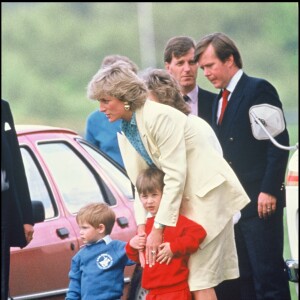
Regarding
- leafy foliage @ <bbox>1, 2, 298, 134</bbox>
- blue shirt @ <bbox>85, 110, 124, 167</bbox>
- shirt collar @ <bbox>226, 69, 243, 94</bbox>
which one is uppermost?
leafy foliage @ <bbox>1, 2, 298, 134</bbox>

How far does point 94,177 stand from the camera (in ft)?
30.3

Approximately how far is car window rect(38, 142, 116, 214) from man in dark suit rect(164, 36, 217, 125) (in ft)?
3.45

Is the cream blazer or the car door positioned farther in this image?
the car door

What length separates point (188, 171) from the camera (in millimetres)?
6988

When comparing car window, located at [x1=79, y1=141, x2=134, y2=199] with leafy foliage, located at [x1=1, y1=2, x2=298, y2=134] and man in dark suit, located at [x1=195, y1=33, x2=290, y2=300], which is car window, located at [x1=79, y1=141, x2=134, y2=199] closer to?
man in dark suit, located at [x1=195, y1=33, x2=290, y2=300]

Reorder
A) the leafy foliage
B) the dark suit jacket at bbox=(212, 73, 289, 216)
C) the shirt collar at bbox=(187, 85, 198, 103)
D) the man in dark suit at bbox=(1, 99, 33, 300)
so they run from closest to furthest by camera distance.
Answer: the man in dark suit at bbox=(1, 99, 33, 300)
the dark suit jacket at bbox=(212, 73, 289, 216)
the shirt collar at bbox=(187, 85, 198, 103)
the leafy foliage

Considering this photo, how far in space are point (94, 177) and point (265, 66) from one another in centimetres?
Answer: 5870

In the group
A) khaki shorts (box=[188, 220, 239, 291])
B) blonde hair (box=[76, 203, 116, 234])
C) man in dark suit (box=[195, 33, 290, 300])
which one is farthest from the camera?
blonde hair (box=[76, 203, 116, 234])

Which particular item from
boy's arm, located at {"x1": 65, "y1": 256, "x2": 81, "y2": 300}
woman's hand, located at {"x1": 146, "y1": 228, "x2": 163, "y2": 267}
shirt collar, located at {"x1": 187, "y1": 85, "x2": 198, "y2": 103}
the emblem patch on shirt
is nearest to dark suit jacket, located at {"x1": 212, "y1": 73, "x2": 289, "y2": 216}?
shirt collar, located at {"x1": 187, "y1": 85, "x2": 198, "y2": 103}

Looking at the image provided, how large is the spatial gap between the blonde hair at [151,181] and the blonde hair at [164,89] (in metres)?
0.43

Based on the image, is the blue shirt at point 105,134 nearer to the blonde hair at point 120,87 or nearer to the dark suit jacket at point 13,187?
the dark suit jacket at point 13,187

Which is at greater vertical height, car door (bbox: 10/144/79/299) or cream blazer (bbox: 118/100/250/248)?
cream blazer (bbox: 118/100/250/248)

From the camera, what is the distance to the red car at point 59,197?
828cm

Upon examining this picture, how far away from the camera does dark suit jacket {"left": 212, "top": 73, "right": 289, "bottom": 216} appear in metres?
7.74
